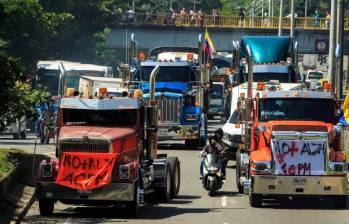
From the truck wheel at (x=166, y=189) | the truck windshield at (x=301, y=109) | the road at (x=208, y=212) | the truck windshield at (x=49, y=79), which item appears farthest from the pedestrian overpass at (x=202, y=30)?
the truck wheel at (x=166, y=189)

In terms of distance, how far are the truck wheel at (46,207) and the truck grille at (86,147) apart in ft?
3.33

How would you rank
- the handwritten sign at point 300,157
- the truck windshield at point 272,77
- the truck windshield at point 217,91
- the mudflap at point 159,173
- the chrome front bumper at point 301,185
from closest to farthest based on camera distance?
the chrome front bumper at point 301,185 → the handwritten sign at point 300,157 → the mudflap at point 159,173 → the truck windshield at point 272,77 → the truck windshield at point 217,91

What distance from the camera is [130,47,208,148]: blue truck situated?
3819 centimetres

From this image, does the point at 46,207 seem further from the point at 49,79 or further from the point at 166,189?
the point at 49,79

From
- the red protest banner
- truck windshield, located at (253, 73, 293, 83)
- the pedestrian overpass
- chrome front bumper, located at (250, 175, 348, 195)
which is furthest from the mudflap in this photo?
the pedestrian overpass

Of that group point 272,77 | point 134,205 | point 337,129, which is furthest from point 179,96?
point 134,205

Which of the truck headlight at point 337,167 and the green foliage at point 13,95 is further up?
the green foliage at point 13,95

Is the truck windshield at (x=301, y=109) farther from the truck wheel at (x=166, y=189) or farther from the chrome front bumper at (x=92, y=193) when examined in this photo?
the chrome front bumper at (x=92, y=193)

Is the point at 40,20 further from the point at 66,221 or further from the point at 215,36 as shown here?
the point at 66,221

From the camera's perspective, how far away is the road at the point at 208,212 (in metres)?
20.3

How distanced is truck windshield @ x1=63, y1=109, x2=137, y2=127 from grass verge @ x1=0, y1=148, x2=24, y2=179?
1785mm

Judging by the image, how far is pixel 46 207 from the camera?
2061 centimetres

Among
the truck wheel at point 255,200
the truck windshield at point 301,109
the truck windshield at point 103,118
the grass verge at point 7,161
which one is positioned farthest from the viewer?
the truck windshield at point 301,109

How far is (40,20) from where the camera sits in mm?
59125
